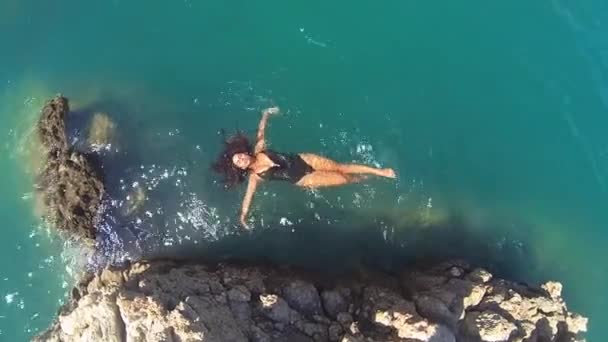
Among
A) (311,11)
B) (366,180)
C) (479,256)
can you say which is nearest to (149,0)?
(311,11)

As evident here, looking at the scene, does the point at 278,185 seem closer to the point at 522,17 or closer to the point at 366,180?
the point at 366,180

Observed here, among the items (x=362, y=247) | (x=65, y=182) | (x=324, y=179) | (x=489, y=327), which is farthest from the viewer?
(x=65, y=182)

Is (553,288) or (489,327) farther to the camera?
(553,288)

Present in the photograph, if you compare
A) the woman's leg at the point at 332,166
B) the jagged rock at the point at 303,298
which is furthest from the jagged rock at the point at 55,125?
the jagged rock at the point at 303,298

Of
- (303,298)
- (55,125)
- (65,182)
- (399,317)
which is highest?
(55,125)

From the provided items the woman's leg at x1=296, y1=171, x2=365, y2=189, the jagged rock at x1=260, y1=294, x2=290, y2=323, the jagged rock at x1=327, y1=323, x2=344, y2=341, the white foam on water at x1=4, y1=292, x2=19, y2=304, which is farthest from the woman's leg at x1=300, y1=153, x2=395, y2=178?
the white foam on water at x1=4, y1=292, x2=19, y2=304

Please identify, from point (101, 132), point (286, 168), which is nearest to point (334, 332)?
point (286, 168)

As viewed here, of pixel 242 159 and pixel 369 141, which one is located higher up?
pixel 369 141

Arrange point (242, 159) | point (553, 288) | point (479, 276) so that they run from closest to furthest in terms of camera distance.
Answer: point (242, 159), point (479, 276), point (553, 288)

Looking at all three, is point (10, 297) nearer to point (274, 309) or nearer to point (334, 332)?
point (274, 309)
